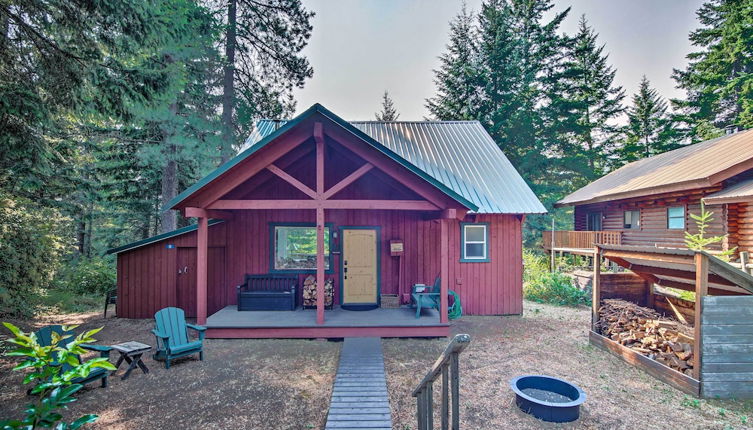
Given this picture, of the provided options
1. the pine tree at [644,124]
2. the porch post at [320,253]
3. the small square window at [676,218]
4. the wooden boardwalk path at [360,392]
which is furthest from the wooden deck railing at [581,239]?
the porch post at [320,253]

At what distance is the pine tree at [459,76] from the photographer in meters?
19.5

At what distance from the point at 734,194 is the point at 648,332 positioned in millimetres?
6480

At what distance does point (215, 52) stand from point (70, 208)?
7537 mm

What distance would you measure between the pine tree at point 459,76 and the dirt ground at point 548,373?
15.0m

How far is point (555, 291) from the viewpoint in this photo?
1091 cm

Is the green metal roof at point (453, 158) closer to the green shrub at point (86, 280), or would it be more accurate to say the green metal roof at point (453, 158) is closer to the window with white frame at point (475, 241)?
the window with white frame at point (475, 241)

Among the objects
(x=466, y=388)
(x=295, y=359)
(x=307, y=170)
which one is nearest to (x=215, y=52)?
(x=307, y=170)

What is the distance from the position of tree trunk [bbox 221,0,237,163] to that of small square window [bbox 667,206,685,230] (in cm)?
1641

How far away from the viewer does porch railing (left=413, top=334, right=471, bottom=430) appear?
251 cm

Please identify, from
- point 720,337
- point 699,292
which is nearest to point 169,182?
point 699,292

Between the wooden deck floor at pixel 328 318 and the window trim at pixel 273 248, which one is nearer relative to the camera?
the wooden deck floor at pixel 328 318

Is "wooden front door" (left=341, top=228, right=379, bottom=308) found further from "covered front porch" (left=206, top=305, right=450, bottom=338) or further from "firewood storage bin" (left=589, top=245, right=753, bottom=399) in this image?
"firewood storage bin" (left=589, top=245, right=753, bottom=399)

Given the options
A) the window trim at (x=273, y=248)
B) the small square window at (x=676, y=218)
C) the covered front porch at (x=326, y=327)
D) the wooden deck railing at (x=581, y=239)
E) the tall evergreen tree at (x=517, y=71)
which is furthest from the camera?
the tall evergreen tree at (x=517, y=71)

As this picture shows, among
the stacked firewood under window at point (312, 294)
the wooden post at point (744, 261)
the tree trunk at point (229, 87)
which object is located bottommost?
the stacked firewood under window at point (312, 294)
